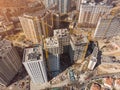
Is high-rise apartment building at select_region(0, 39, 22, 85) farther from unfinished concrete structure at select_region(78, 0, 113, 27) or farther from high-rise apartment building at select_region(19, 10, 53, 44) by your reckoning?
unfinished concrete structure at select_region(78, 0, 113, 27)

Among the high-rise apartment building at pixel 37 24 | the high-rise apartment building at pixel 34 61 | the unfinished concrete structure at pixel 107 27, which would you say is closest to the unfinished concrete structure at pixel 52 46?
the high-rise apartment building at pixel 34 61

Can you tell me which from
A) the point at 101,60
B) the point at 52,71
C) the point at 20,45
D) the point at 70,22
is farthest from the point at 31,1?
the point at 101,60

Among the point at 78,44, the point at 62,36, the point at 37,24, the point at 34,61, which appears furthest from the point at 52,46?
the point at 37,24

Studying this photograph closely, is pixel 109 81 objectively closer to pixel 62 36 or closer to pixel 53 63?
pixel 53 63

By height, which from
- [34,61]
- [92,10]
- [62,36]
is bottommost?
[34,61]

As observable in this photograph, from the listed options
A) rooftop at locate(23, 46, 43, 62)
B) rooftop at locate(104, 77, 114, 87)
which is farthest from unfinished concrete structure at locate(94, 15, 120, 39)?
rooftop at locate(23, 46, 43, 62)

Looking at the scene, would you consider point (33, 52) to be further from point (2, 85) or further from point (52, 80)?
point (2, 85)

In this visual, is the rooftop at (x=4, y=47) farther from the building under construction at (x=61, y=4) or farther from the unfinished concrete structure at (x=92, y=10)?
the building under construction at (x=61, y=4)
